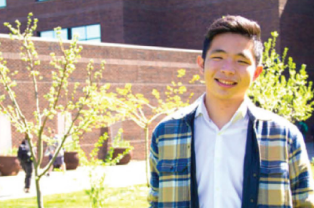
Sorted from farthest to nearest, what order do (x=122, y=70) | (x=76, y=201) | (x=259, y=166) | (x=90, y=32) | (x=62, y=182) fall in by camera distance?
(x=90, y=32) < (x=122, y=70) < (x=62, y=182) < (x=76, y=201) < (x=259, y=166)

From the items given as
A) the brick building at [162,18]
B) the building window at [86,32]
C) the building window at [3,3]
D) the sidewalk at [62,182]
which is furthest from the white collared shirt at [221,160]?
the building window at [3,3]

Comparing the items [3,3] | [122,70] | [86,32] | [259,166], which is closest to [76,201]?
[259,166]

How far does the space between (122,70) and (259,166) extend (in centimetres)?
2266

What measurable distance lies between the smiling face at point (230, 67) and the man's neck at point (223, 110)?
0.02 meters

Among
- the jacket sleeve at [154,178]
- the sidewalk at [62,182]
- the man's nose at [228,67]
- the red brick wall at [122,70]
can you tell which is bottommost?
the sidewalk at [62,182]

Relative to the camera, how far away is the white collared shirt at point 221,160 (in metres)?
2.74

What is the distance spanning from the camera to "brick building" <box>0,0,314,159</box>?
3241 cm

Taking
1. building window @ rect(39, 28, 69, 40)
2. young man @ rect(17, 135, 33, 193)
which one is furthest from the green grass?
building window @ rect(39, 28, 69, 40)

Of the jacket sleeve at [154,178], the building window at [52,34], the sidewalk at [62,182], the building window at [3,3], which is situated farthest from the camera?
the building window at [3,3]

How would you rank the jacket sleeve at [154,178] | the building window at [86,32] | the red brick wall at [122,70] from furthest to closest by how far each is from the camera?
the building window at [86,32], the red brick wall at [122,70], the jacket sleeve at [154,178]

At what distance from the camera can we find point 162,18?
116 feet

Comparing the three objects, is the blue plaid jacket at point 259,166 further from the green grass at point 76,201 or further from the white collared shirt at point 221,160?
the green grass at point 76,201

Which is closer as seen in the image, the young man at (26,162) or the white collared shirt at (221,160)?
the white collared shirt at (221,160)

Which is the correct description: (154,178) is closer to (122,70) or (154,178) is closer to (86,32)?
(122,70)
